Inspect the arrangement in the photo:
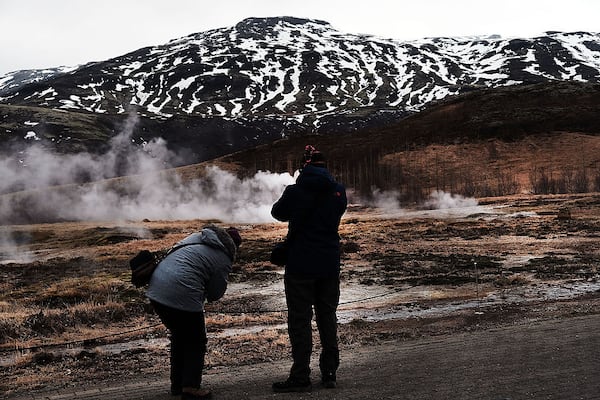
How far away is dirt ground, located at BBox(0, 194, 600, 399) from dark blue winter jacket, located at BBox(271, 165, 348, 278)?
3.98 feet

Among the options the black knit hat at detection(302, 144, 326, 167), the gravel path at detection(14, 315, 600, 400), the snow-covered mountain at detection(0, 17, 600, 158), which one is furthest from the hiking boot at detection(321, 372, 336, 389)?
the snow-covered mountain at detection(0, 17, 600, 158)

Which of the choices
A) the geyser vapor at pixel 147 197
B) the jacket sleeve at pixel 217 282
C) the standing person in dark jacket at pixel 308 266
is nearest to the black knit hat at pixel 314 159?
the standing person in dark jacket at pixel 308 266

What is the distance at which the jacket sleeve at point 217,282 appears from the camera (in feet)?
18.6

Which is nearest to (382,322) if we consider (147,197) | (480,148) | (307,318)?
(307,318)

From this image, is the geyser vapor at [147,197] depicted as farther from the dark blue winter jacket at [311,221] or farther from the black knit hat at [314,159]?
the dark blue winter jacket at [311,221]

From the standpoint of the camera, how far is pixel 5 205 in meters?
68.6

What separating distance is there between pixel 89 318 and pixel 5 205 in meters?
61.3

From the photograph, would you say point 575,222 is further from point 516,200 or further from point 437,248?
point 516,200

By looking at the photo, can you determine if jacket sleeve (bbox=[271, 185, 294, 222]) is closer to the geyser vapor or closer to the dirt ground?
the dirt ground

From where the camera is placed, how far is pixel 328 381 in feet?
19.6

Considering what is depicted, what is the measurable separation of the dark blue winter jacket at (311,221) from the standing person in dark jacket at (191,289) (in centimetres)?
60

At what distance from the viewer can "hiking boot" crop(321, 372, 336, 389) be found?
19.5ft

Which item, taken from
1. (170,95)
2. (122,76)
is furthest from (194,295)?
(122,76)

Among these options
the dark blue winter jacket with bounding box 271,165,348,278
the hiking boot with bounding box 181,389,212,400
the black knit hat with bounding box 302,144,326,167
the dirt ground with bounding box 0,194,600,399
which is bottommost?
the dirt ground with bounding box 0,194,600,399
